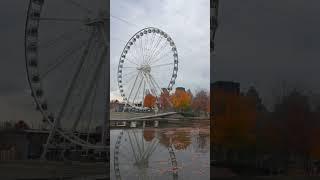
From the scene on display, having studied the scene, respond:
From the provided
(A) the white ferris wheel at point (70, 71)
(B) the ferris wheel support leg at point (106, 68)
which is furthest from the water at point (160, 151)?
(A) the white ferris wheel at point (70, 71)

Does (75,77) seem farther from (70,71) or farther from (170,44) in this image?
(170,44)

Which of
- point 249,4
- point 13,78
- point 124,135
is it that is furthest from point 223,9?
point 13,78

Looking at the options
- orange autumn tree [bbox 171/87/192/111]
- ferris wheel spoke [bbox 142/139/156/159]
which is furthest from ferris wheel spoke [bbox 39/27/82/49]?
ferris wheel spoke [bbox 142/139/156/159]

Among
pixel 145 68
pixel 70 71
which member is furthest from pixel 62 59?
pixel 145 68

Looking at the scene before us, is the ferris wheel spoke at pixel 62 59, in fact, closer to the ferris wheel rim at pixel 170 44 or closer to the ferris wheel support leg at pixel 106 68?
the ferris wheel support leg at pixel 106 68

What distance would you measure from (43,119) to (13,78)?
851mm

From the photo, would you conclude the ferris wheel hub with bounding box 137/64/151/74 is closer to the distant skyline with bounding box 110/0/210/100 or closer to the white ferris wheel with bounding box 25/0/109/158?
the distant skyline with bounding box 110/0/210/100

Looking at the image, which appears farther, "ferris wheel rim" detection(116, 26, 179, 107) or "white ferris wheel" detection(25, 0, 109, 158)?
"white ferris wheel" detection(25, 0, 109, 158)

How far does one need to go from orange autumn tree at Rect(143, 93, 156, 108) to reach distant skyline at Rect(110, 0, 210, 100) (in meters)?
0.44

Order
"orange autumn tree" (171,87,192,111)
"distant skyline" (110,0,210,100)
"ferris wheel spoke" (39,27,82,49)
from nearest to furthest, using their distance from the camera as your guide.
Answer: "distant skyline" (110,0,210,100)
"orange autumn tree" (171,87,192,111)
"ferris wheel spoke" (39,27,82,49)

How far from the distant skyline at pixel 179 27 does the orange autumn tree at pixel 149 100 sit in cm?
44

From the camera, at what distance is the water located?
7.09 metres

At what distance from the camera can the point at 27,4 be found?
7.38 meters

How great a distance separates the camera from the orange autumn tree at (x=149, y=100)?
7.37 metres
